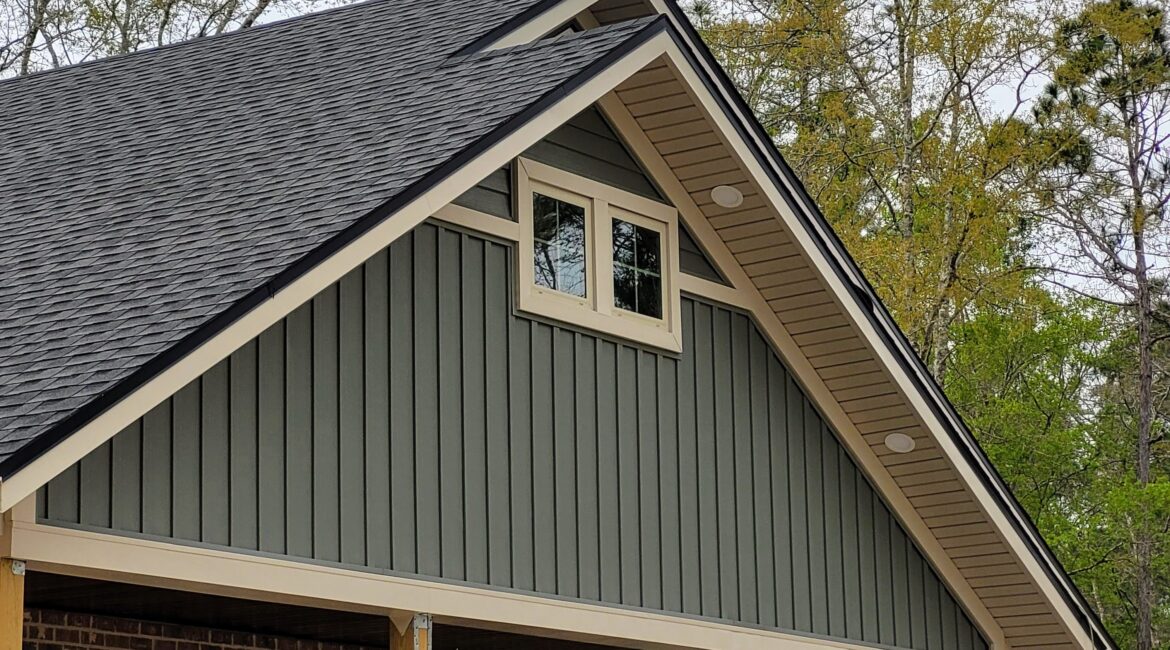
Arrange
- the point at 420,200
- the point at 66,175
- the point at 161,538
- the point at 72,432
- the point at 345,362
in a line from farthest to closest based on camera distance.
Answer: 1. the point at 66,175
2. the point at 345,362
3. the point at 420,200
4. the point at 161,538
5. the point at 72,432

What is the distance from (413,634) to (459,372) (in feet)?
5.04

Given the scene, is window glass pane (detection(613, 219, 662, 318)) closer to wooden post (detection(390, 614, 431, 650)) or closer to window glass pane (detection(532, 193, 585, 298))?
window glass pane (detection(532, 193, 585, 298))

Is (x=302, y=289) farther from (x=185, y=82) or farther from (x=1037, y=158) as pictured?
(x=1037, y=158)

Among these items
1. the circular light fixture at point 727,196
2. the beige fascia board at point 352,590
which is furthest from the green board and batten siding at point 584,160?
Answer: the beige fascia board at point 352,590

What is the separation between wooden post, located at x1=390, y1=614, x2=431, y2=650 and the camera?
980cm

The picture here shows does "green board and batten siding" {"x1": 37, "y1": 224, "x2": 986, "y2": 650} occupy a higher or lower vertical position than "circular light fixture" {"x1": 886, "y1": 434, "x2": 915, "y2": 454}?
lower

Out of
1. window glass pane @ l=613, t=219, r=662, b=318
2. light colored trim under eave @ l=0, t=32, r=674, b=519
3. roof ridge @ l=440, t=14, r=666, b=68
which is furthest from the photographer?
window glass pane @ l=613, t=219, r=662, b=318

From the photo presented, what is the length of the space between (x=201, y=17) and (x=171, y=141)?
19.0 meters

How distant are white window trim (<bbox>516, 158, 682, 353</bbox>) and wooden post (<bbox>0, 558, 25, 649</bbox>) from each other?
4.02 meters

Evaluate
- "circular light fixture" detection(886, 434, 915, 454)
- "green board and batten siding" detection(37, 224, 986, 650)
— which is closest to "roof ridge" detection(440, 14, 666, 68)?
"green board and batten siding" detection(37, 224, 986, 650)

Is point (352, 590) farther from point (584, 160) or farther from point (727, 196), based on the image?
point (727, 196)

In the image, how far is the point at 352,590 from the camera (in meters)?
9.45

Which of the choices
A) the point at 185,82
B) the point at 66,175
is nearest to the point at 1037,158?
the point at 185,82

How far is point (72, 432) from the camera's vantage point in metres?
7.21
